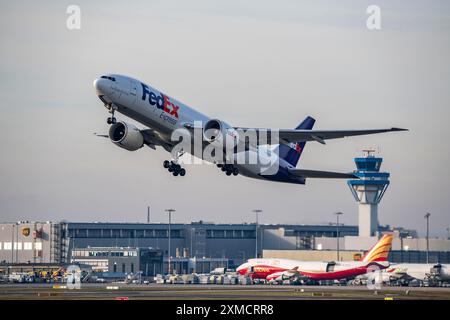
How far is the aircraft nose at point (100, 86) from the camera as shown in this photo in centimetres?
7206

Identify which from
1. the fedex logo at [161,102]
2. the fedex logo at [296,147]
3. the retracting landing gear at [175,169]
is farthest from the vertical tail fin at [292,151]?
the fedex logo at [161,102]

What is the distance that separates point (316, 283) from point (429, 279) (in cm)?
1503

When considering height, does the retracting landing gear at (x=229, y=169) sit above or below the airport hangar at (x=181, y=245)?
above

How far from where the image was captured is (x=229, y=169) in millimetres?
84312

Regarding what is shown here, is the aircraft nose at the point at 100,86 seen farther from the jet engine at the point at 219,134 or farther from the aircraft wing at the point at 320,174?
the aircraft wing at the point at 320,174

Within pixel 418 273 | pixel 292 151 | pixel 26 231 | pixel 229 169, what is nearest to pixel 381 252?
pixel 418 273

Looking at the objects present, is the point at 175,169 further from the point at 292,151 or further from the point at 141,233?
the point at 141,233

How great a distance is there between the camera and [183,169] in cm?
8412

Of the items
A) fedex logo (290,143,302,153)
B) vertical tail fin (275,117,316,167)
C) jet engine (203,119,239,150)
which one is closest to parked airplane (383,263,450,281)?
vertical tail fin (275,117,316,167)

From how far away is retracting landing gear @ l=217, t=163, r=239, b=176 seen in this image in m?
84.0

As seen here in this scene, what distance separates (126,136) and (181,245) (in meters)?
99.4

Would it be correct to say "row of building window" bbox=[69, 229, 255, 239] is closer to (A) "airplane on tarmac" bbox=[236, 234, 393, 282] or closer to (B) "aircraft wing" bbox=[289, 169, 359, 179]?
(A) "airplane on tarmac" bbox=[236, 234, 393, 282]

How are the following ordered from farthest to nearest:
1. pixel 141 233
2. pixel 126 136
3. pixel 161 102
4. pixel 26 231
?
1. pixel 141 233
2. pixel 26 231
3. pixel 126 136
4. pixel 161 102
